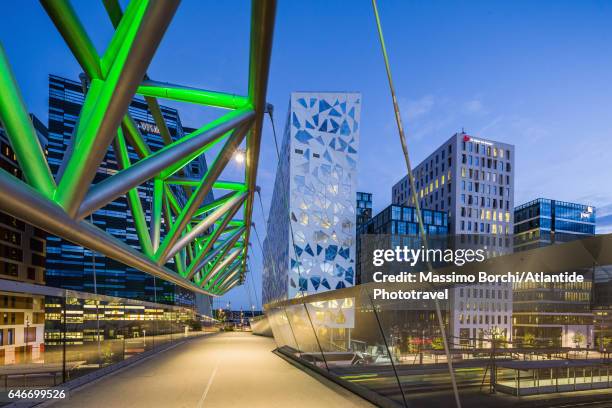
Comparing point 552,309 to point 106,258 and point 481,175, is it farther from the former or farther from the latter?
point 106,258

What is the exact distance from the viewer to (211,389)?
11.5m

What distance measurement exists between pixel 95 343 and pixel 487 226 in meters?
84.6

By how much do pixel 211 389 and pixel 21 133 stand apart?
8689mm

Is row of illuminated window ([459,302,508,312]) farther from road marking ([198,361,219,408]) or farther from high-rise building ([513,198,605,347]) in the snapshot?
road marking ([198,361,219,408])

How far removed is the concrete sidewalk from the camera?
9906mm

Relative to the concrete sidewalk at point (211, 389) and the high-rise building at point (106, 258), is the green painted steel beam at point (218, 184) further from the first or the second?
the high-rise building at point (106, 258)

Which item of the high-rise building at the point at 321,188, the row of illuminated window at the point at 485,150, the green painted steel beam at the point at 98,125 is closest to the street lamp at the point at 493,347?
the green painted steel beam at the point at 98,125

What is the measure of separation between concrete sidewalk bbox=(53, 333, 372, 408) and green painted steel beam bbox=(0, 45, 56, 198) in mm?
6400

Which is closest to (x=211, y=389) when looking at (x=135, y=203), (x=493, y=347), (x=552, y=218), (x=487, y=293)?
(x=135, y=203)

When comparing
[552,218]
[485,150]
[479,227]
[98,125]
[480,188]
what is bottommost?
[98,125]

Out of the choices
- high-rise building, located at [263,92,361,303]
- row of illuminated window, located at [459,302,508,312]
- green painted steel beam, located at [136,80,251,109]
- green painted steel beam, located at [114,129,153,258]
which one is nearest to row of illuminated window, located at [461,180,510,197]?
high-rise building, located at [263,92,361,303]

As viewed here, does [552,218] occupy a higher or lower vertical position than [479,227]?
higher

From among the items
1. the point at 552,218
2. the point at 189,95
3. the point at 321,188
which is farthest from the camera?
the point at 552,218

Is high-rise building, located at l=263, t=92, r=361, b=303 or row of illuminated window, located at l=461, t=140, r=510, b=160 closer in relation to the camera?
high-rise building, located at l=263, t=92, r=361, b=303
